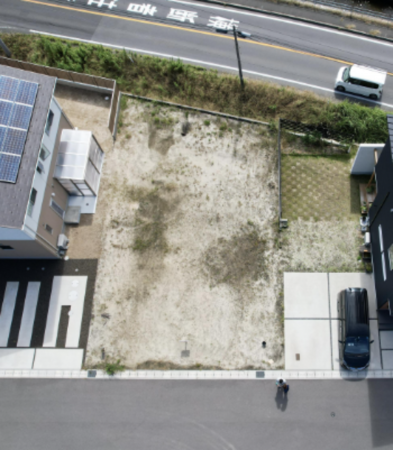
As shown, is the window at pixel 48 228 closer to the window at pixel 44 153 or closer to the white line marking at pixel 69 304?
the white line marking at pixel 69 304

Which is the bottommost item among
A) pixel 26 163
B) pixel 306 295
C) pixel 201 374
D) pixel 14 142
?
pixel 201 374

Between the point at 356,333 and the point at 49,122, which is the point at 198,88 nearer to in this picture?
the point at 49,122

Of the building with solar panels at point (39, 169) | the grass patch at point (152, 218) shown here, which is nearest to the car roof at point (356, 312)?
the grass patch at point (152, 218)

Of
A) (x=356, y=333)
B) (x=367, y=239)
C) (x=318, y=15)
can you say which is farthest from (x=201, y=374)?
(x=318, y=15)

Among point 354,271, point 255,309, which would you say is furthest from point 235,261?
point 354,271

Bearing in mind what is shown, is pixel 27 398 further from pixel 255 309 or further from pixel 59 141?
pixel 59 141
